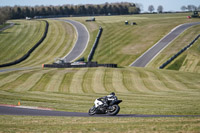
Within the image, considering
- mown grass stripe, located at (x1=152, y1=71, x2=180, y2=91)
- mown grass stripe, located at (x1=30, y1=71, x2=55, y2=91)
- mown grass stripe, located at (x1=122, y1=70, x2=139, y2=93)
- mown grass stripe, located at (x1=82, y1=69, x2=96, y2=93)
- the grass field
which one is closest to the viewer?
the grass field

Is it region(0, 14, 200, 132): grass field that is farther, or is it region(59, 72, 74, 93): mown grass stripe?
region(59, 72, 74, 93): mown grass stripe

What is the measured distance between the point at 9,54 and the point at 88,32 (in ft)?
108

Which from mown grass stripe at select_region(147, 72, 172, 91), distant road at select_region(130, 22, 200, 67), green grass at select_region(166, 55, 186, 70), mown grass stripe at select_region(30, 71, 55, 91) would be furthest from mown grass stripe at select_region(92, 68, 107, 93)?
distant road at select_region(130, 22, 200, 67)

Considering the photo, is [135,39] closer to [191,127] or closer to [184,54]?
[184,54]

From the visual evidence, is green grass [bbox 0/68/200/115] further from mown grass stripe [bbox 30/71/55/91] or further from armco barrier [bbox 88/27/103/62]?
armco barrier [bbox 88/27/103/62]

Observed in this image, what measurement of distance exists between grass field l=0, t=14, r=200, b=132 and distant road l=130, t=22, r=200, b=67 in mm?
2359

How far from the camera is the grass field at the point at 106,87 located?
740 inches

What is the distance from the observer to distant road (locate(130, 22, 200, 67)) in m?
81.3

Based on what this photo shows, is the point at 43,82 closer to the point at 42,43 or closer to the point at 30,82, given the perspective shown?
the point at 30,82

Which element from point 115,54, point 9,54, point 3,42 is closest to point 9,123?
point 115,54

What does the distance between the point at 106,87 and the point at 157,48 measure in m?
49.2

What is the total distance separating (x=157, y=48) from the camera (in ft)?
299

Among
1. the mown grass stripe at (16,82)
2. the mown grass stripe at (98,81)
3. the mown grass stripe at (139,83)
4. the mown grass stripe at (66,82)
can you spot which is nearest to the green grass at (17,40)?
the mown grass stripe at (16,82)

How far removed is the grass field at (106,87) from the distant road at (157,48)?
7.74 ft
